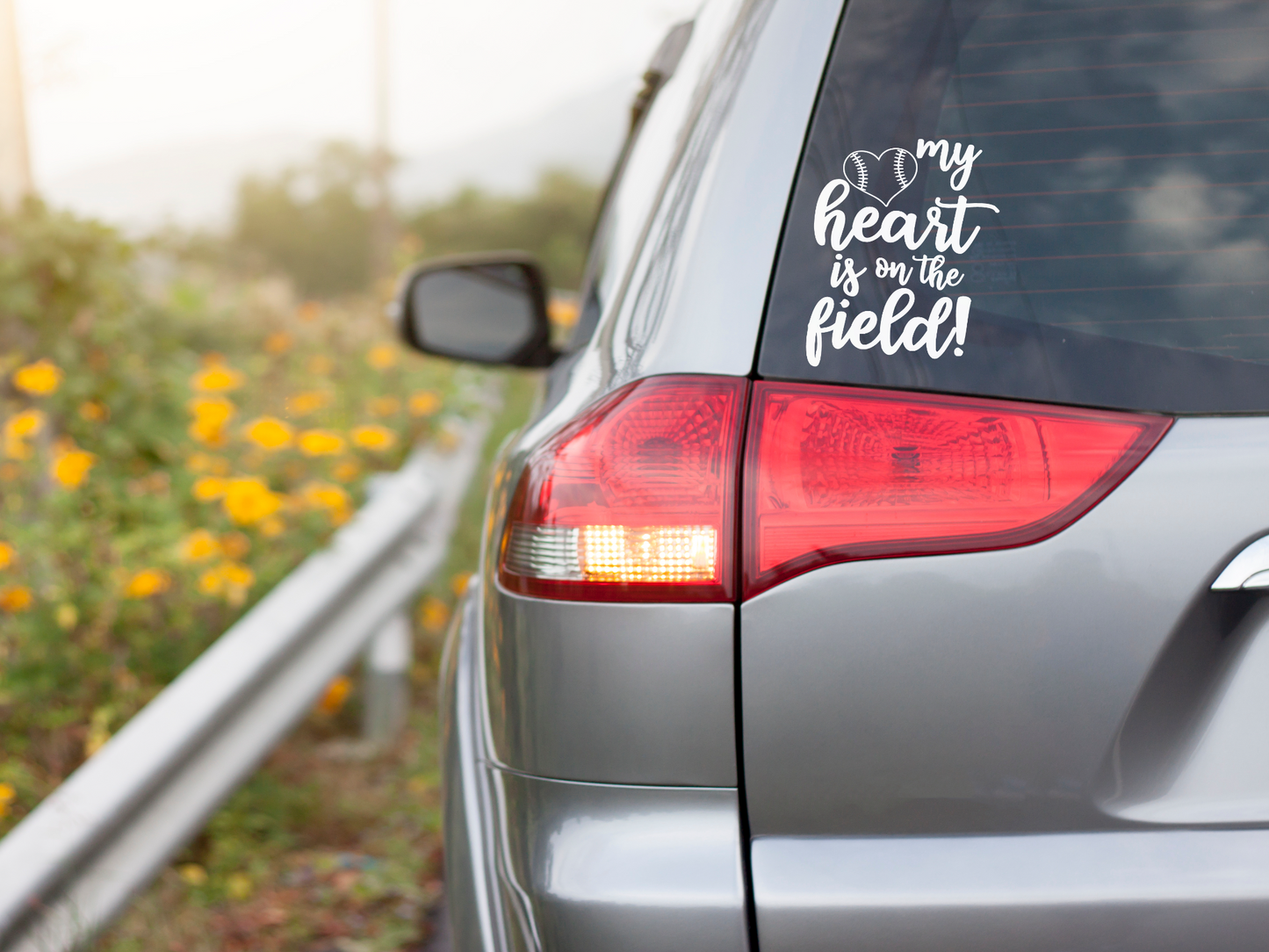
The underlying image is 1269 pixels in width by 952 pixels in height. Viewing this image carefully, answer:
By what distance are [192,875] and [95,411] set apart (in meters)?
1.75

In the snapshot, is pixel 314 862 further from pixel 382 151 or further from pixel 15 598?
pixel 382 151

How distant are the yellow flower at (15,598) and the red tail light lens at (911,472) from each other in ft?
7.87

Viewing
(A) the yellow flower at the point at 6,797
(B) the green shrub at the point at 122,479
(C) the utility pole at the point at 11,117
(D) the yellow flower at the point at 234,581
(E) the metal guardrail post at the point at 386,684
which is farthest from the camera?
(C) the utility pole at the point at 11,117

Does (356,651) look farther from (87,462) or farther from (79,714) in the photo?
(87,462)

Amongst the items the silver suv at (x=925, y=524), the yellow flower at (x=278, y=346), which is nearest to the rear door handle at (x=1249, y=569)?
the silver suv at (x=925, y=524)

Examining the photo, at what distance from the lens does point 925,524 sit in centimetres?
114

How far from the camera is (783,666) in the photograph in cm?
113

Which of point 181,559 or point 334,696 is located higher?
point 181,559

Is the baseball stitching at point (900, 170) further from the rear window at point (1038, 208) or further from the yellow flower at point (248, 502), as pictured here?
the yellow flower at point (248, 502)

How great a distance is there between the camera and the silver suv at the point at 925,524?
111 cm

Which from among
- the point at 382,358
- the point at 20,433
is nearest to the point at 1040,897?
the point at 20,433

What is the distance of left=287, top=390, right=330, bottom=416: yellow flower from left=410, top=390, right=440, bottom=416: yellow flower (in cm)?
37

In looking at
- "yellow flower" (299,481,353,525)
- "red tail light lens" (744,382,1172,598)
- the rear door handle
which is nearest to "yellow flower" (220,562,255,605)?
"yellow flower" (299,481,353,525)

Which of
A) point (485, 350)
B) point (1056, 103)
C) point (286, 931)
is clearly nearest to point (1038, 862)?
point (1056, 103)
